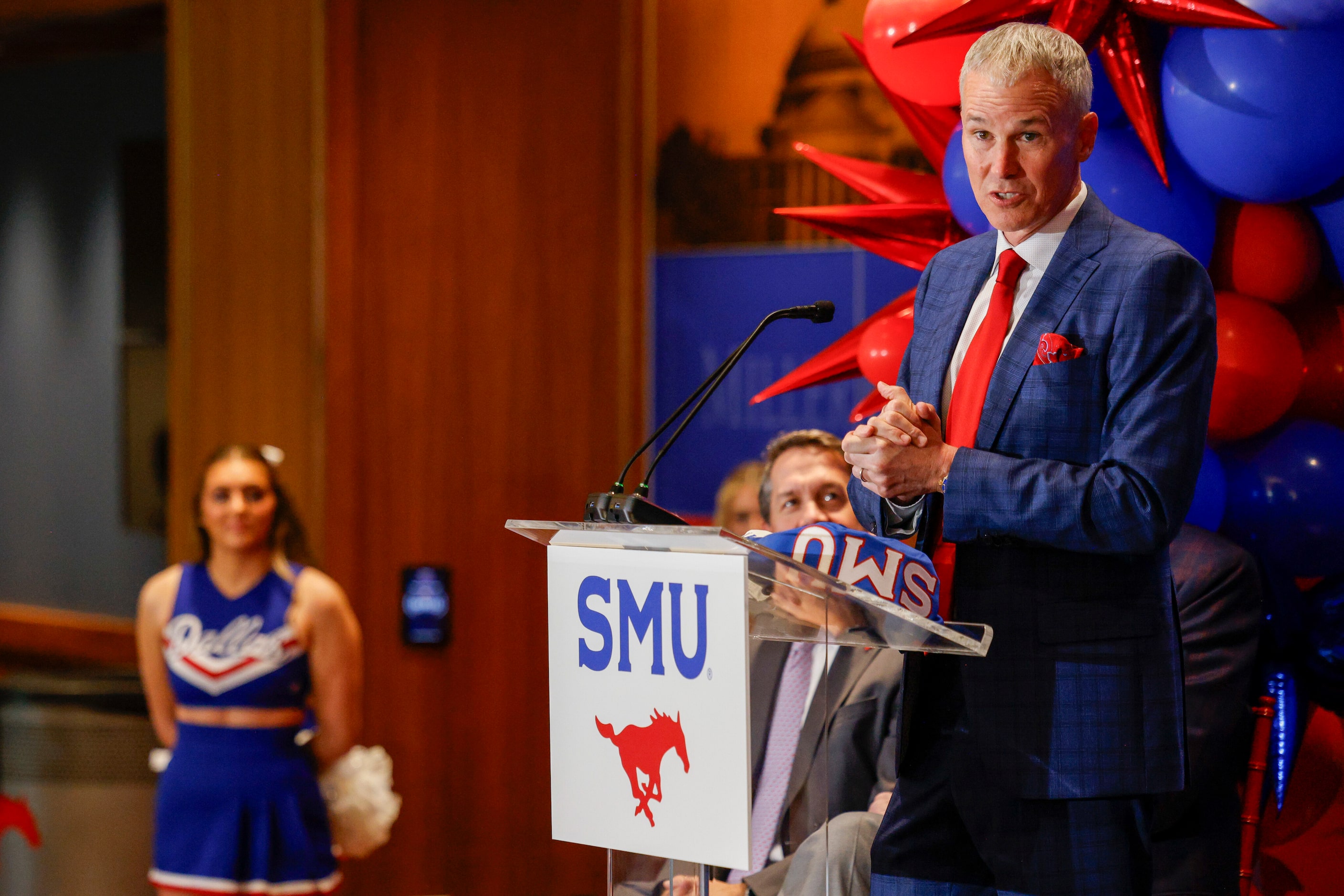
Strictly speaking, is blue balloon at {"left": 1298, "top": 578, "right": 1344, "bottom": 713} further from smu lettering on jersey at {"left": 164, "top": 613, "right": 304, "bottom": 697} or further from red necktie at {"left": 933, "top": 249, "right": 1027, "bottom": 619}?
smu lettering on jersey at {"left": 164, "top": 613, "right": 304, "bottom": 697}

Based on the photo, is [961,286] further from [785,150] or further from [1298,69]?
[785,150]

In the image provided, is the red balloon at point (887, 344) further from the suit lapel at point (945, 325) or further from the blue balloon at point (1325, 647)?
the blue balloon at point (1325, 647)

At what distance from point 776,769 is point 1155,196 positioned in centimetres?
120

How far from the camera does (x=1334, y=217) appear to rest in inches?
83.0

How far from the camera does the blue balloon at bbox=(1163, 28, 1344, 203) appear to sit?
2.01 m

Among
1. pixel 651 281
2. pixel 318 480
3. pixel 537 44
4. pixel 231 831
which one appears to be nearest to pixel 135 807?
pixel 318 480

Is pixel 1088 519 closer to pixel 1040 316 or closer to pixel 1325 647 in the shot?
pixel 1040 316

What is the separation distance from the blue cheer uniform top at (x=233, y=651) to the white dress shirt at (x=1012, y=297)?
2.37 meters

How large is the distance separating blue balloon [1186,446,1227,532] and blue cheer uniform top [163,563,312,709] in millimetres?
2368

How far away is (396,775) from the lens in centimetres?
461

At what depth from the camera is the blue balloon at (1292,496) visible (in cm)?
213

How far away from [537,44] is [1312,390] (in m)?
3.07

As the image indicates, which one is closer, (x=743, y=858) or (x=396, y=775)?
(x=743, y=858)

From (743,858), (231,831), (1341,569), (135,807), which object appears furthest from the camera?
(135,807)
